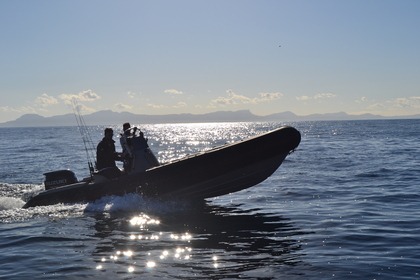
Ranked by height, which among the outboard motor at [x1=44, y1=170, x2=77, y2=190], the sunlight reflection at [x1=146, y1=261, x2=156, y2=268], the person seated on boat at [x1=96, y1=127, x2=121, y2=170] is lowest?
the sunlight reflection at [x1=146, y1=261, x2=156, y2=268]

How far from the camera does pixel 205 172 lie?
1160cm

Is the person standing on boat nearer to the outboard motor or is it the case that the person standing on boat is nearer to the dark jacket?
the dark jacket

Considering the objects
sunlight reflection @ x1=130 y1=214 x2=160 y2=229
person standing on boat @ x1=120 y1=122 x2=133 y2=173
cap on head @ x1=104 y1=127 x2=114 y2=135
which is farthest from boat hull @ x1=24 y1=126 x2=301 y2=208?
cap on head @ x1=104 y1=127 x2=114 y2=135

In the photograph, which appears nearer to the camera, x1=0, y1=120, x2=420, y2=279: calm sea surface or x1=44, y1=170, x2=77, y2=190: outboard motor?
x1=0, y1=120, x2=420, y2=279: calm sea surface

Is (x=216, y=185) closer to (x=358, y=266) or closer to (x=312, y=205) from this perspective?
(x=312, y=205)

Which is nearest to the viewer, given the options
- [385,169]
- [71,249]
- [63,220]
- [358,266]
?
[358,266]

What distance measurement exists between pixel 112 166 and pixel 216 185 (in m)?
2.88

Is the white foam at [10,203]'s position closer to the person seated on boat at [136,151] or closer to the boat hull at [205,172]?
the boat hull at [205,172]

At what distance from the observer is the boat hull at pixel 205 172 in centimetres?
1159

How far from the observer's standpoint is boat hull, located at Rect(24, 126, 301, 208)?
1159 cm

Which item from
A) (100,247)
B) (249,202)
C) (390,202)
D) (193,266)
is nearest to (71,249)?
(100,247)

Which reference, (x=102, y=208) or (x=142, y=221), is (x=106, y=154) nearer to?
(x=102, y=208)

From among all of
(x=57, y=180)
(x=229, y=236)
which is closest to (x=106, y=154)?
(x=57, y=180)

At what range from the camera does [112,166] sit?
1263 cm
